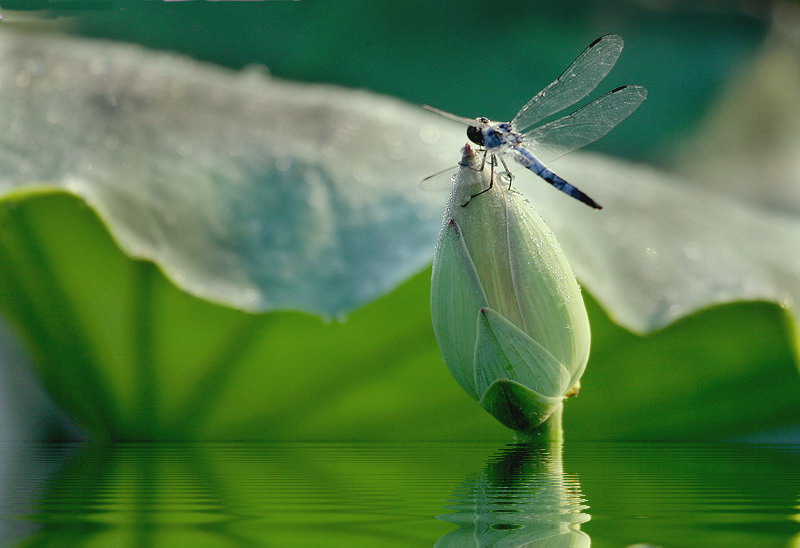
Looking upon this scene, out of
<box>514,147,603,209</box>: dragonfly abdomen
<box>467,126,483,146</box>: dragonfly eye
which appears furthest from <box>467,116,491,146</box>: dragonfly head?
<box>514,147,603,209</box>: dragonfly abdomen

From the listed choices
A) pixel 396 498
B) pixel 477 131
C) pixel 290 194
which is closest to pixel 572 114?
pixel 477 131

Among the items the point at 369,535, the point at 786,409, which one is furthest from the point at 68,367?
the point at 786,409

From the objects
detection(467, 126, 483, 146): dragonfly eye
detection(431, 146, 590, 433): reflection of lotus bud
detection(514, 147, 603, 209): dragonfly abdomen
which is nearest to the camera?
detection(431, 146, 590, 433): reflection of lotus bud

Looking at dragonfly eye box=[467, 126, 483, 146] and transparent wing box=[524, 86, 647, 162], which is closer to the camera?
dragonfly eye box=[467, 126, 483, 146]

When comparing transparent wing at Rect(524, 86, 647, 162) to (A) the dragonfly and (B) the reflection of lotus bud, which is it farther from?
(B) the reflection of lotus bud

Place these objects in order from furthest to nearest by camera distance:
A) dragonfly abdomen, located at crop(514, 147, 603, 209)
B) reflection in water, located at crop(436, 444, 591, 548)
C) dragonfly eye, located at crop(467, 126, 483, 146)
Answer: dragonfly abdomen, located at crop(514, 147, 603, 209)
dragonfly eye, located at crop(467, 126, 483, 146)
reflection in water, located at crop(436, 444, 591, 548)

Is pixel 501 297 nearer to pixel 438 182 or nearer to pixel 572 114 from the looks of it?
pixel 438 182

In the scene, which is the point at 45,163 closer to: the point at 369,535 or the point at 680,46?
the point at 369,535
